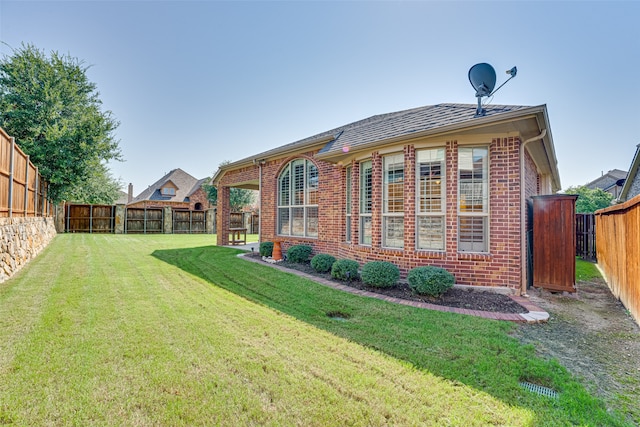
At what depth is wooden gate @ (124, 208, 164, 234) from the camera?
22.2 meters

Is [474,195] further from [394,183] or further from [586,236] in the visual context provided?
[586,236]

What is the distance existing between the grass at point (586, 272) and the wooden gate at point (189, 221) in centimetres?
2393

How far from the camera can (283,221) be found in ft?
34.6

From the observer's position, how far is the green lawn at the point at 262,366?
2.24 metres

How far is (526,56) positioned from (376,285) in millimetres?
7588

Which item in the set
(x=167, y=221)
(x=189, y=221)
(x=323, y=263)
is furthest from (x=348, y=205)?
(x=167, y=221)

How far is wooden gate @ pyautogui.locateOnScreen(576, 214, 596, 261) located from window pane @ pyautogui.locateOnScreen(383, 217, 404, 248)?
9970 millimetres

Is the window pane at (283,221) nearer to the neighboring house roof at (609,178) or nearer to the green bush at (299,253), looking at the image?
the green bush at (299,253)

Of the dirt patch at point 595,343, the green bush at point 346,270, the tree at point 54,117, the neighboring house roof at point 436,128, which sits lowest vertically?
the dirt patch at point 595,343

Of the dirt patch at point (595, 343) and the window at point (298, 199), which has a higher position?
the window at point (298, 199)

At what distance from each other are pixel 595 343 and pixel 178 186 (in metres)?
37.3

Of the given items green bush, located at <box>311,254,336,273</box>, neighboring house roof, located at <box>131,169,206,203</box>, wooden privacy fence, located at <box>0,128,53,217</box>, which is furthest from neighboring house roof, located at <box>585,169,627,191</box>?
wooden privacy fence, located at <box>0,128,53,217</box>

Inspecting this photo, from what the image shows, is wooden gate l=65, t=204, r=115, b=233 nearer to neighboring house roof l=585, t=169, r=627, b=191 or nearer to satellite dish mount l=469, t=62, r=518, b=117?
satellite dish mount l=469, t=62, r=518, b=117

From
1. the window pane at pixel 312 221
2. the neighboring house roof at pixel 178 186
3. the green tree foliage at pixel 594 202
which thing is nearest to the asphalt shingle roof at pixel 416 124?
the window pane at pixel 312 221
